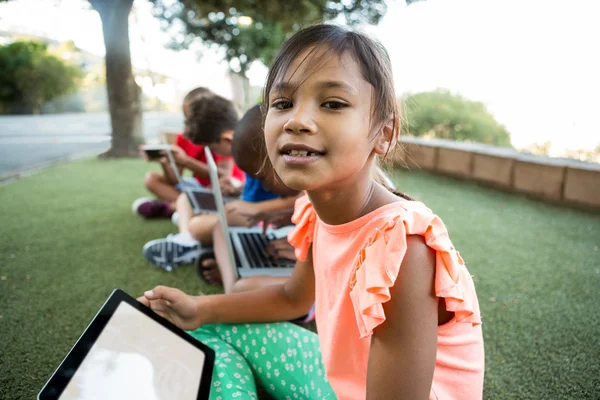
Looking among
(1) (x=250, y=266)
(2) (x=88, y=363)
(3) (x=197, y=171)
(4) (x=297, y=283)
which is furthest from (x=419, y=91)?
(2) (x=88, y=363)

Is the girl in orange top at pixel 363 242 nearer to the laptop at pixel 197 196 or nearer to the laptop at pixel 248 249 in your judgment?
the laptop at pixel 248 249

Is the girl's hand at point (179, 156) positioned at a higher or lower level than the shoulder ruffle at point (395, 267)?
lower

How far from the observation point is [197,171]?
327cm

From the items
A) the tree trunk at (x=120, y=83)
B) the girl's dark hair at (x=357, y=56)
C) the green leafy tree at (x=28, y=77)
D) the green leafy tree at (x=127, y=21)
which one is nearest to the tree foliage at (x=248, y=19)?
the green leafy tree at (x=127, y=21)

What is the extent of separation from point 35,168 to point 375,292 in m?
7.08

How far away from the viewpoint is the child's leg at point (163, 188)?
12.2 feet

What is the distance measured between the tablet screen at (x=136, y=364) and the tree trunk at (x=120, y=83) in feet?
23.7

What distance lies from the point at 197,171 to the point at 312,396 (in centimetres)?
230

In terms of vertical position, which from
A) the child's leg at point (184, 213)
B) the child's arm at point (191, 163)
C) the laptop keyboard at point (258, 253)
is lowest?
the child's leg at point (184, 213)

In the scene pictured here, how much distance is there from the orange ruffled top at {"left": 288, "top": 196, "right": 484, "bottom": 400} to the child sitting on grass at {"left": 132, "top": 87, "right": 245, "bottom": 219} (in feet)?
6.33

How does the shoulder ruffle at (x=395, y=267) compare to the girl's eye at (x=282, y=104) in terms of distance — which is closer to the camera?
the shoulder ruffle at (x=395, y=267)

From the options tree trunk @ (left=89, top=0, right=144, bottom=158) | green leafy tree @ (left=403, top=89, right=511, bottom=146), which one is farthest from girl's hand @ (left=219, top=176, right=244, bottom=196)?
tree trunk @ (left=89, top=0, right=144, bottom=158)

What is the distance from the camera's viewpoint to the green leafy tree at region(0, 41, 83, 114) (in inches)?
894

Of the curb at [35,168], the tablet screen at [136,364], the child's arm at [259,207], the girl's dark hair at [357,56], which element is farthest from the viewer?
the curb at [35,168]
